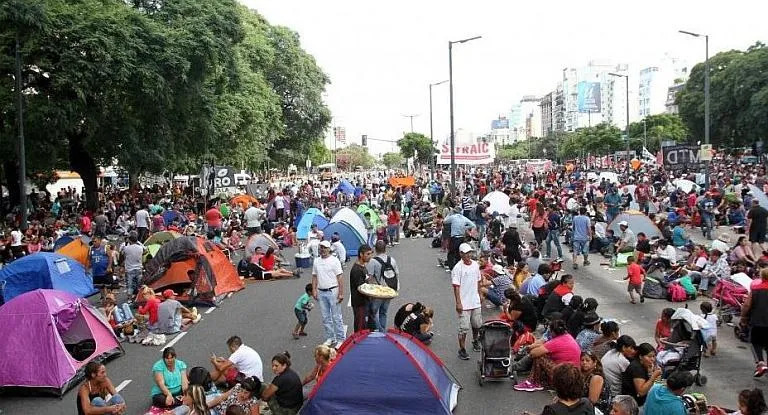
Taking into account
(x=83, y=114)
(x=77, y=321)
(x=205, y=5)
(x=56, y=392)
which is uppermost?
(x=205, y=5)

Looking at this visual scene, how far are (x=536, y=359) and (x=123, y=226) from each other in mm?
21295

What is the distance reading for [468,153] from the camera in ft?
107

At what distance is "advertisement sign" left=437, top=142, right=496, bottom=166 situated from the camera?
3212 centimetres

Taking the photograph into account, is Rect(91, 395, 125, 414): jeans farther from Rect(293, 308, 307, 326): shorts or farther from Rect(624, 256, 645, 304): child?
Rect(624, 256, 645, 304): child

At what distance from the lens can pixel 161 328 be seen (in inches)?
491

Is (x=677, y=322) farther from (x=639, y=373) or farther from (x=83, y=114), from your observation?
(x=83, y=114)

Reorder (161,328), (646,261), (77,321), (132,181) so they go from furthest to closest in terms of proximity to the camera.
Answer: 1. (132,181)
2. (646,261)
3. (161,328)
4. (77,321)

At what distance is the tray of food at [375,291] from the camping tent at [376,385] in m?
2.24

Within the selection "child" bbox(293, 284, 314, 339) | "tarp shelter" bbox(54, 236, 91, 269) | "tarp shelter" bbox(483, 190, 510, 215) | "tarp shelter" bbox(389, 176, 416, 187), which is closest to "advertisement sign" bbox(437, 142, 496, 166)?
"tarp shelter" bbox(389, 176, 416, 187)

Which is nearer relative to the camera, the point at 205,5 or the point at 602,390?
the point at 602,390

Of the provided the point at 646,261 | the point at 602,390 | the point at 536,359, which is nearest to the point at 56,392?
the point at 536,359

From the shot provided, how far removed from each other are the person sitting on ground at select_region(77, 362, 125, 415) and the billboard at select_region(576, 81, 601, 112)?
502 feet

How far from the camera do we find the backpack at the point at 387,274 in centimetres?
1116

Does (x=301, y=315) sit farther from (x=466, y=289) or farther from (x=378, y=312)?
(x=466, y=289)
